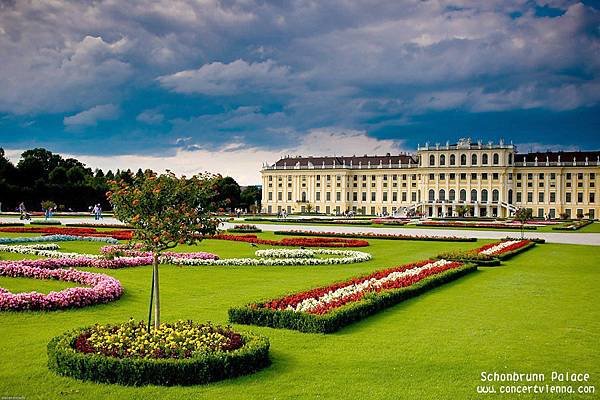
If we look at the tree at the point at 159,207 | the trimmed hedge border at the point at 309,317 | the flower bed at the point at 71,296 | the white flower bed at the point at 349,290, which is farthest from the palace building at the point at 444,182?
the tree at the point at 159,207

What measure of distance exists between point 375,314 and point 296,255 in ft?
32.5

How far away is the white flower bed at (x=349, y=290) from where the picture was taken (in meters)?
10.2

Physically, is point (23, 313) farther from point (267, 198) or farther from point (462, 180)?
point (267, 198)

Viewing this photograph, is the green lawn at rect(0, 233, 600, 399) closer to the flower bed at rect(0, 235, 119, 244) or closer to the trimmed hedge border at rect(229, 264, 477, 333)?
the trimmed hedge border at rect(229, 264, 477, 333)

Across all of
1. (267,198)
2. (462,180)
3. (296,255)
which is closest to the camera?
(296,255)

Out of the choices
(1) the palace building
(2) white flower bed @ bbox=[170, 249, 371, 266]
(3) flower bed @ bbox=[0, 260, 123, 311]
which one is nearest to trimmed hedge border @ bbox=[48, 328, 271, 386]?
(3) flower bed @ bbox=[0, 260, 123, 311]

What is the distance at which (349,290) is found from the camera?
12.1 meters

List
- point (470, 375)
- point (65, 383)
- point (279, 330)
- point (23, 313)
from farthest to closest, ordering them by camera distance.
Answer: point (23, 313)
point (279, 330)
point (470, 375)
point (65, 383)

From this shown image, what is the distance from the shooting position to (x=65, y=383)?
22.0 feet

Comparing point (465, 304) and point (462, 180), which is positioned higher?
point (462, 180)

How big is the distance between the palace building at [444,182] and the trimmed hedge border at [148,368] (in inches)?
3217

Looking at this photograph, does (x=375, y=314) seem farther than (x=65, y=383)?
Yes

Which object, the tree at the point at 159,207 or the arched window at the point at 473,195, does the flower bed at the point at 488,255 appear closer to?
the tree at the point at 159,207

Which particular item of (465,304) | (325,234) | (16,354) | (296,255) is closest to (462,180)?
(325,234)
